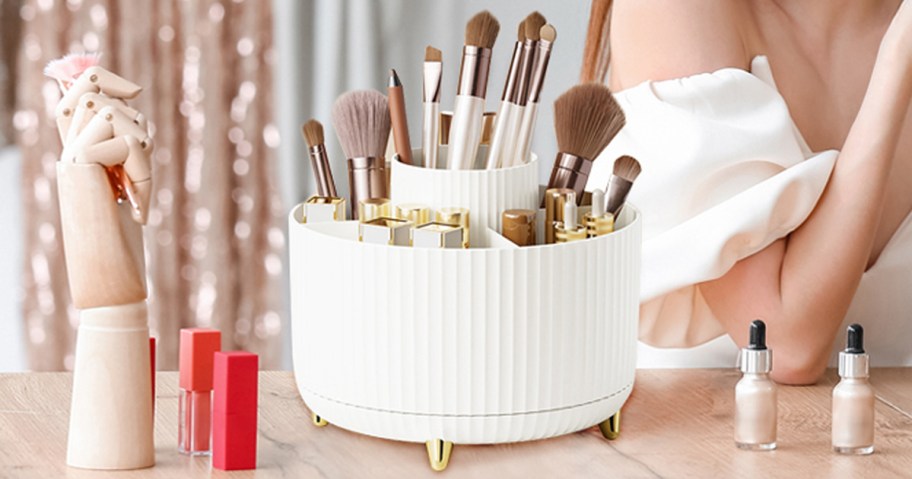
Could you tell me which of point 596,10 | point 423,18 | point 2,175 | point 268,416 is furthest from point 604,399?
point 2,175

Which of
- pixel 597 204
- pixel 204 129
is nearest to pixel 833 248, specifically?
pixel 597 204

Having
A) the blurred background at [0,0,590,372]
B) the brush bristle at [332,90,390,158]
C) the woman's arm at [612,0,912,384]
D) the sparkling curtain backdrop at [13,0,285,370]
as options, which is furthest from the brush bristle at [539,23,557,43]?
the sparkling curtain backdrop at [13,0,285,370]

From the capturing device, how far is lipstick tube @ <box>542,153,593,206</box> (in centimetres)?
72

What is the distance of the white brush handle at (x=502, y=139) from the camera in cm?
71

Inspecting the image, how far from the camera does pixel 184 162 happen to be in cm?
215

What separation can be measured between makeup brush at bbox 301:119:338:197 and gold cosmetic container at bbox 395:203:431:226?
73 millimetres

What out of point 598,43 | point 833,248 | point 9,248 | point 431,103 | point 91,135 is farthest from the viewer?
point 9,248

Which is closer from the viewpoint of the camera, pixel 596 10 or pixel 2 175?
pixel 596 10

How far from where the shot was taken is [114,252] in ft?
2.07

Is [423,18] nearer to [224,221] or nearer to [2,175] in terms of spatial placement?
[224,221]

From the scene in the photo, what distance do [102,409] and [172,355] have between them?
5.14 ft

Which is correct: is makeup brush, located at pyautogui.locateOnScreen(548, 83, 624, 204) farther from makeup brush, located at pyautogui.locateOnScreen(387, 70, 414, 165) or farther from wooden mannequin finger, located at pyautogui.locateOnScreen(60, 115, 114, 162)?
wooden mannequin finger, located at pyautogui.locateOnScreen(60, 115, 114, 162)

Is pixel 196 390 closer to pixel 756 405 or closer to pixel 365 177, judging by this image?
pixel 365 177

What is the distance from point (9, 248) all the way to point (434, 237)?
5.38ft
